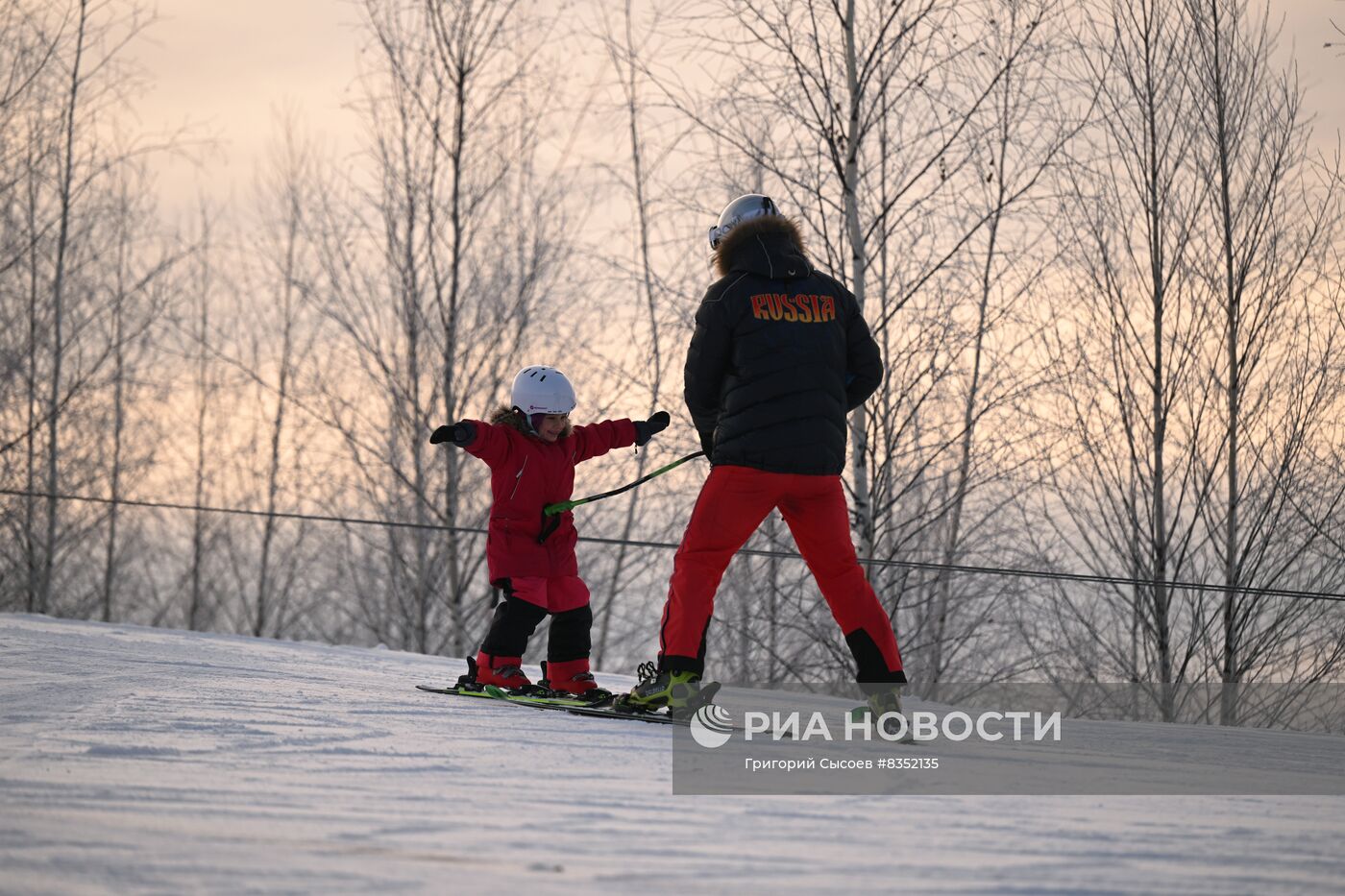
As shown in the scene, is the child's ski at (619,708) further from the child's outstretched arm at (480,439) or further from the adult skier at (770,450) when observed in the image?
the child's outstretched arm at (480,439)

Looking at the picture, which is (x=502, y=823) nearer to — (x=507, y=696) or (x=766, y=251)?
(x=766, y=251)

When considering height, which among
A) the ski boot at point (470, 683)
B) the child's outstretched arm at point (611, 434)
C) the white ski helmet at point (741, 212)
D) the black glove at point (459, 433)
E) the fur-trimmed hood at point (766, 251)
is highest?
the white ski helmet at point (741, 212)

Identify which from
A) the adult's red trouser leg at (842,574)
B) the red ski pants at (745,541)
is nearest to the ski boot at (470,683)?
the red ski pants at (745,541)

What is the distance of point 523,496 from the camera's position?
16.9 feet

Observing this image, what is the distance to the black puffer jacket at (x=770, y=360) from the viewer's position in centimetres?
414

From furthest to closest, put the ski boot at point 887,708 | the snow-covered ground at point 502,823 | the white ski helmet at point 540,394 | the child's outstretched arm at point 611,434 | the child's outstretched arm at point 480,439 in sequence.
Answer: the child's outstretched arm at point 611,434, the white ski helmet at point 540,394, the child's outstretched arm at point 480,439, the ski boot at point 887,708, the snow-covered ground at point 502,823

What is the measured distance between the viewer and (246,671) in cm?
545

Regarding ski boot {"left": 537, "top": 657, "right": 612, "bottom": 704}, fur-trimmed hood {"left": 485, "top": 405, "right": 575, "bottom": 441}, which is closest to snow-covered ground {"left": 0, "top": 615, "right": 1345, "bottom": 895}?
ski boot {"left": 537, "top": 657, "right": 612, "bottom": 704}

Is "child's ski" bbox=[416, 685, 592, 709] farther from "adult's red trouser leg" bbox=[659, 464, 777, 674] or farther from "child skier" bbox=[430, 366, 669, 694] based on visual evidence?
"adult's red trouser leg" bbox=[659, 464, 777, 674]

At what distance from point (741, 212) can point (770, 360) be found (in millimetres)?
549

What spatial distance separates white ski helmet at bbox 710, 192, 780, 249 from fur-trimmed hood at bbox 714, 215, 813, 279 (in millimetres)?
25

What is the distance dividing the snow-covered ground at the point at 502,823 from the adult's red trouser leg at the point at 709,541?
0.39m

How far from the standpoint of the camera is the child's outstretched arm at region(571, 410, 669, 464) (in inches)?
212

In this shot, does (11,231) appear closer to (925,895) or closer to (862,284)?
(862,284)
